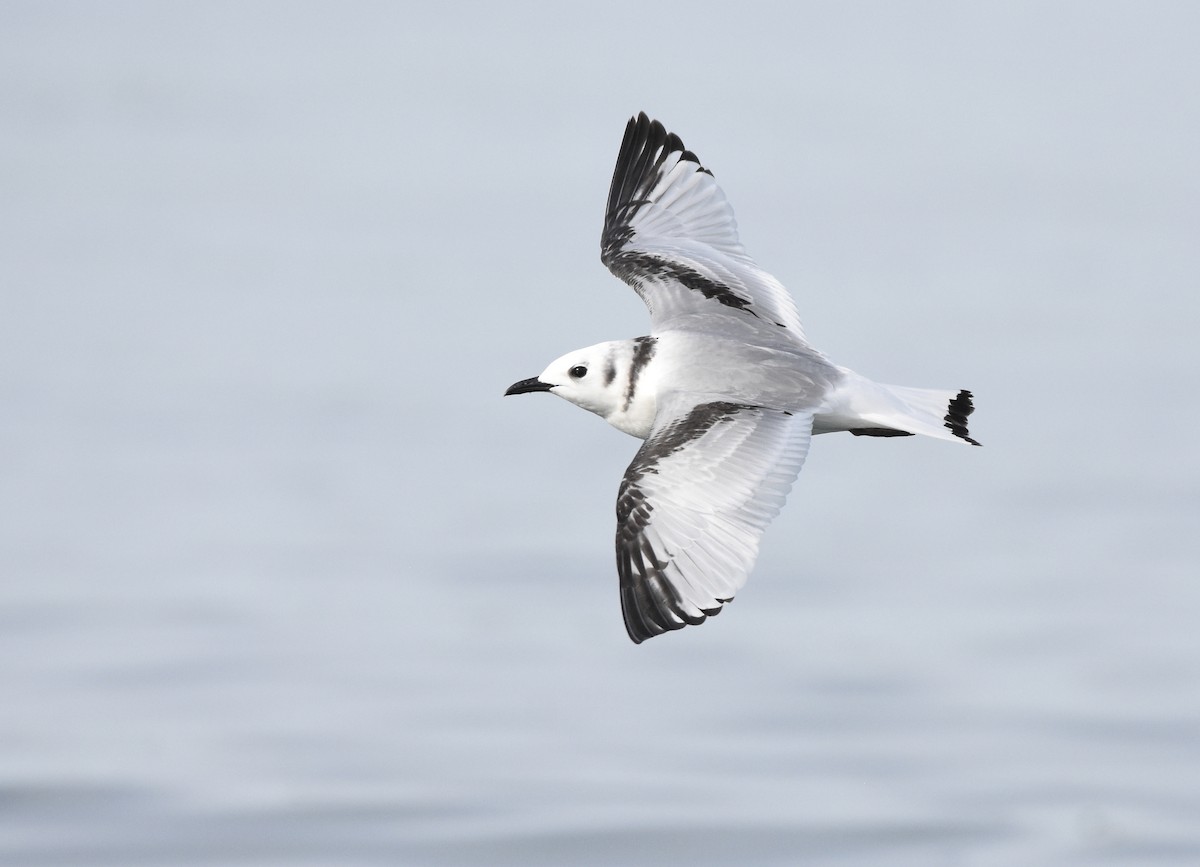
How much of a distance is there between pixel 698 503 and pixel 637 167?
122 inches

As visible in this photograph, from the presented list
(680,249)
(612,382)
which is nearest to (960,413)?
(612,382)

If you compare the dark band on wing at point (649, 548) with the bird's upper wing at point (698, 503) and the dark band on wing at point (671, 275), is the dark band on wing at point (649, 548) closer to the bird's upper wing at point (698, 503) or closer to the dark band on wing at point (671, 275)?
the bird's upper wing at point (698, 503)

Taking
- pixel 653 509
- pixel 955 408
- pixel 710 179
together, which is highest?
pixel 710 179

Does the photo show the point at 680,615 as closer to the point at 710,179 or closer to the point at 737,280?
the point at 737,280

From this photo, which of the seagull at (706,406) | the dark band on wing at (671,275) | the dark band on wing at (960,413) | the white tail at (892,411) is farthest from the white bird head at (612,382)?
the dark band on wing at (960,413)

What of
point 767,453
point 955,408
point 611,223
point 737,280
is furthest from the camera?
point 611,223

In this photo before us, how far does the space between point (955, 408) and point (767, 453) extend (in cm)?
103

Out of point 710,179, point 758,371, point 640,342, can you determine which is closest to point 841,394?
point 758,371

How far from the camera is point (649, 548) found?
775 cm

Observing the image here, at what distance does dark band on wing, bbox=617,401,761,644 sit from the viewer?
24.7 feet

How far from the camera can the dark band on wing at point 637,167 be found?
10.3 m

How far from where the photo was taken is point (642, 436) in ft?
29.5

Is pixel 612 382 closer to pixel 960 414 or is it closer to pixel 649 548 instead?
pixel 649 548

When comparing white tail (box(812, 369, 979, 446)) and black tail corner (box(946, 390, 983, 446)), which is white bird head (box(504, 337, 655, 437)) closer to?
white tail (box(812, 369, 979, 446))
